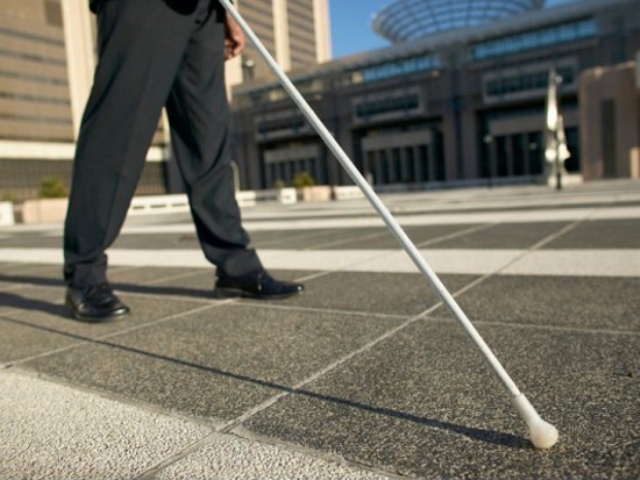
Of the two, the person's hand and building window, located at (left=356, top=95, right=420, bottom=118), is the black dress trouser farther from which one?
building window, located at (left=356, top=95, right=420, bottom=118)

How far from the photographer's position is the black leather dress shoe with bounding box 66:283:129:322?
231cm

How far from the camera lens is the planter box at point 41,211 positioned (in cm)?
2078

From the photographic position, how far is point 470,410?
120cm

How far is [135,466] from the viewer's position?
40.8 inches

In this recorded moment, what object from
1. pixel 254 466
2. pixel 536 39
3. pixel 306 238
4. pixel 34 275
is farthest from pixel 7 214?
pixel 536 39

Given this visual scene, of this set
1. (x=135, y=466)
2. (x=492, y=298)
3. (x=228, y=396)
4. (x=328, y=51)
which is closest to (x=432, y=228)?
(x=492, y=298)

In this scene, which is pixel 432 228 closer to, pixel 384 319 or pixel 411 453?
pixel 384 319

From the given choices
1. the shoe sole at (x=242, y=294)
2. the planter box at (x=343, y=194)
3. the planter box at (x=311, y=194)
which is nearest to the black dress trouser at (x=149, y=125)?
the shoe sole at (x=242, y=294)

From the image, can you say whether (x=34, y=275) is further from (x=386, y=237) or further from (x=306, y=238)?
(x=386, y=237)

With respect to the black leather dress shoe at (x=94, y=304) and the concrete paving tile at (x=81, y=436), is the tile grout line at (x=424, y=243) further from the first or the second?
the concrete paving tile at (x=81, y=436)

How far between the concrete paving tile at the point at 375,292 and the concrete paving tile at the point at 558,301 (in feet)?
0.56

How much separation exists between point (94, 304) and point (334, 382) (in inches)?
52.9

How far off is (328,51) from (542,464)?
83.0 meters

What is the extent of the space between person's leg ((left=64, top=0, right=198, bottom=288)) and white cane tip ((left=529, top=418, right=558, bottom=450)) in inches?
77.4
